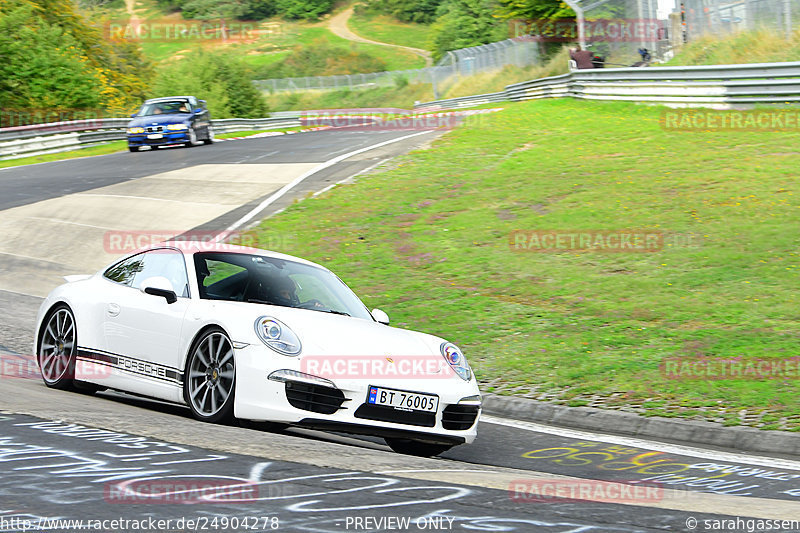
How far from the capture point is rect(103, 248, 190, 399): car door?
7105 mm

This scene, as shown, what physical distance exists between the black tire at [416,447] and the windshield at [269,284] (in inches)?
47.4

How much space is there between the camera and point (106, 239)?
53.9 feet

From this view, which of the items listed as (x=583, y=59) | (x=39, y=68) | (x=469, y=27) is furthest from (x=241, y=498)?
(x=469, y=27)

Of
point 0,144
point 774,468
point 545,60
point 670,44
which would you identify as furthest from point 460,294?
point 545,60

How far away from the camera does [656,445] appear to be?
24.0ft

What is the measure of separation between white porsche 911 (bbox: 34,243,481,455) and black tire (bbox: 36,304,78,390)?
0.04 ft

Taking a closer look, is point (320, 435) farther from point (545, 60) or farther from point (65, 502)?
point (545, 60)
